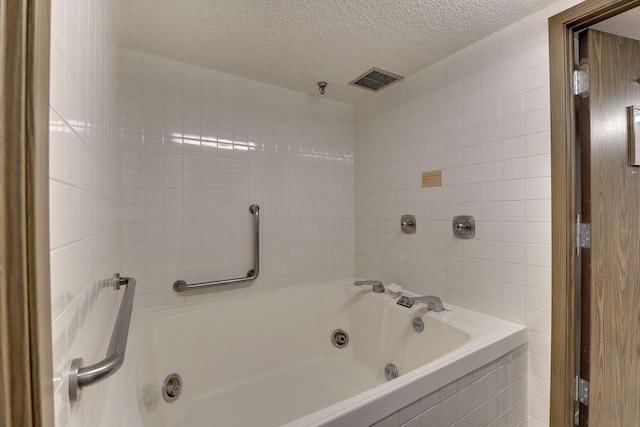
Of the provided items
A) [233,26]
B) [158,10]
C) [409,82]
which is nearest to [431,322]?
[409,82]

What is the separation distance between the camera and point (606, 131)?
3.85 ft

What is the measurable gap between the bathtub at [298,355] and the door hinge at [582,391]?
0.19 meters

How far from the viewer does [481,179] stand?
146 centimetres

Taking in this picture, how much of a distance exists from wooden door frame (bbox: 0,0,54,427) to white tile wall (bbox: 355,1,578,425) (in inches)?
62.6

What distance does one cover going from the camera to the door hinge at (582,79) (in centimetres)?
116

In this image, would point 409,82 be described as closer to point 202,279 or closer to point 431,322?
point 431,322

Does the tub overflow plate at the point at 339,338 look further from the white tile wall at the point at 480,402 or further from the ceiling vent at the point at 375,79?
the ceiling vent at the point at 375,79

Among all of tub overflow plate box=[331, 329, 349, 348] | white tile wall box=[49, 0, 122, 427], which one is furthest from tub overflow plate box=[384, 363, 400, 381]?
white tile wall box=[49, 0, 122, 427]

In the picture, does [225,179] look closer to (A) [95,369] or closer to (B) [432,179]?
(B) [432,179]

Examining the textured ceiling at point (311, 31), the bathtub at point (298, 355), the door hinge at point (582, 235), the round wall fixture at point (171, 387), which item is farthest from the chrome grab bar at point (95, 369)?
the door hinge at point (582, 235)

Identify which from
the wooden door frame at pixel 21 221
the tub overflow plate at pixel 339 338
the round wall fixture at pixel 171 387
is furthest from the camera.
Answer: the tub overflow plate at pixel 339 338

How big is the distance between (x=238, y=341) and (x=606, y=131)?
2.09 metres

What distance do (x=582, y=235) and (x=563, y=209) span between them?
14 cm

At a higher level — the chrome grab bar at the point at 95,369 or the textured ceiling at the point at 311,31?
the textured ceiling at the point at 311,31
